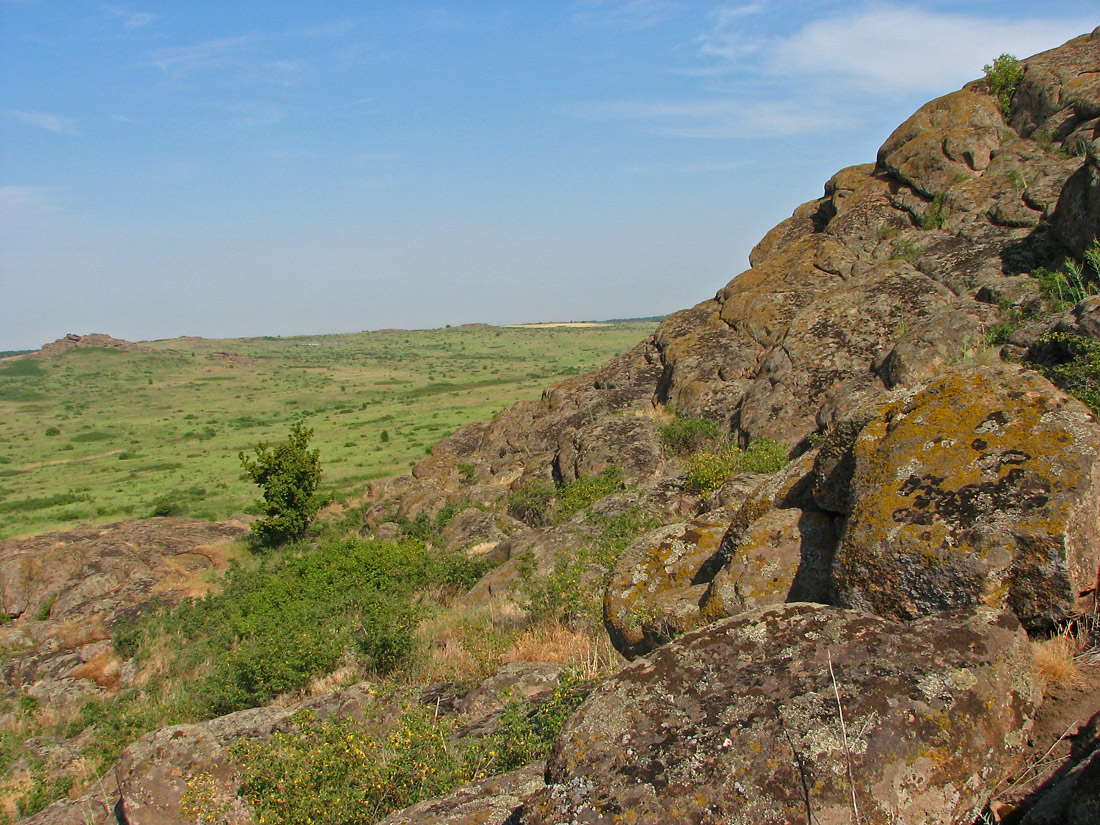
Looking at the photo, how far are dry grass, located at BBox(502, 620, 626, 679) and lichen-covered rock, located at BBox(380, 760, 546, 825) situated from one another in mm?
1973

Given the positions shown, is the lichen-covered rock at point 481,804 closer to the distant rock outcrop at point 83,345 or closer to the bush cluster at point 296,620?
the bush cluster at point 296,620

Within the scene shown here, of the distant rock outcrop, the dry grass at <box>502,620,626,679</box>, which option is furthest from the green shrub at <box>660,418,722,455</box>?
the distant rock outcrop

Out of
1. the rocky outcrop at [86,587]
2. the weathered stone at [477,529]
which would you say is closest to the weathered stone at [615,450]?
the weathered stone at [477,529]

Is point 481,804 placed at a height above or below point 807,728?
below

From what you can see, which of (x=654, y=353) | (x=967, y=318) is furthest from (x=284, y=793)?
(x=654, y=353)

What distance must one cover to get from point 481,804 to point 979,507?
317 cm

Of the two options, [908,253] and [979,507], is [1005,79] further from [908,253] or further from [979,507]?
[979,507]

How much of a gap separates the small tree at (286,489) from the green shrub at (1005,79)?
→ 2286cm

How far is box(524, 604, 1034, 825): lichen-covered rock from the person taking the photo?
2768 mm

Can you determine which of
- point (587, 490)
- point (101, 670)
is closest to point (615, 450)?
point (587, 490)

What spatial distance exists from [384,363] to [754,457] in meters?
128

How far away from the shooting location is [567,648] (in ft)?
22.8

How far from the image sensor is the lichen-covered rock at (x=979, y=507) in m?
3.79

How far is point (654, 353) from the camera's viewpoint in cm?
2158
